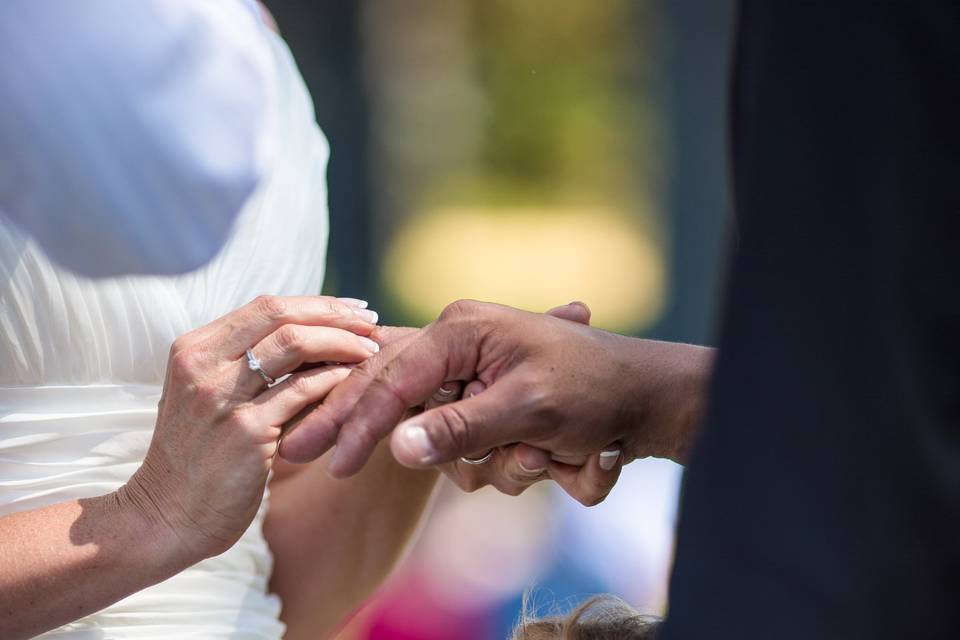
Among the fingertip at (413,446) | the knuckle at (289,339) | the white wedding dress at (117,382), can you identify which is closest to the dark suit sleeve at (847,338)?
the fingertip at (413,446)

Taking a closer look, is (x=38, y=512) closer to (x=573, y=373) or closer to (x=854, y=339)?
(x=573, y=373)

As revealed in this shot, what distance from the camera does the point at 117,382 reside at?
1.53 m

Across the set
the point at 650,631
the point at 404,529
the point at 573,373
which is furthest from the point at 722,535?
the point at 404,529

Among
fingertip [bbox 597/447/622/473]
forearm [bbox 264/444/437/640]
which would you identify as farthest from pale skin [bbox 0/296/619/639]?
forearm [bbox 264/444/437/640]

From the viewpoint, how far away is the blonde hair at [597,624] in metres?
1.44

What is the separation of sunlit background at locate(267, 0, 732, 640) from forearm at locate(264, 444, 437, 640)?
3709mm

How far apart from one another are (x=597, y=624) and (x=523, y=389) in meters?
0.43

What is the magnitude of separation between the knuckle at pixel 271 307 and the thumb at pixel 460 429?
27 centimetres

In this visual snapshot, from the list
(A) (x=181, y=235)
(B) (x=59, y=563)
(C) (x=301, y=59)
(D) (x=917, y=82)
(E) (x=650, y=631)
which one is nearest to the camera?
(D) (x=917, y=82)

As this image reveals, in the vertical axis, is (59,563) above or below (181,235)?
below

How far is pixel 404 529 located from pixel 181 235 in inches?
27.2

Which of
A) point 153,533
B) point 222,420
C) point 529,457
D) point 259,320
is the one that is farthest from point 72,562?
point 529,457

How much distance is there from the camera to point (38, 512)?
133 centimetres

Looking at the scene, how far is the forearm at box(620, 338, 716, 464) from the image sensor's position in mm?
1369
